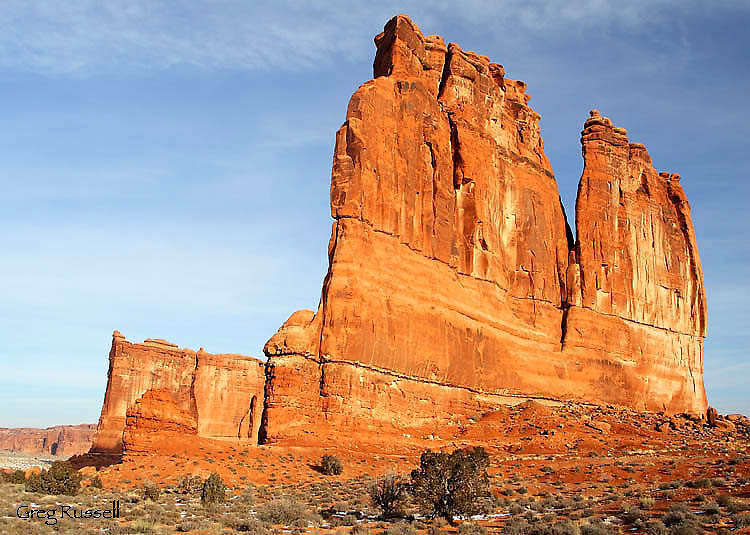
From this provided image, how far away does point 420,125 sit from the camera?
143 ft

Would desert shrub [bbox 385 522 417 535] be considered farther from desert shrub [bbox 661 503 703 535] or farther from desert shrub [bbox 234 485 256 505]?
desert shrub [bbox 234 485 256 505]

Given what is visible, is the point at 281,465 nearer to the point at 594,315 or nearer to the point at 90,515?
the point at 90,515

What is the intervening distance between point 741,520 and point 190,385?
5836 centimetres

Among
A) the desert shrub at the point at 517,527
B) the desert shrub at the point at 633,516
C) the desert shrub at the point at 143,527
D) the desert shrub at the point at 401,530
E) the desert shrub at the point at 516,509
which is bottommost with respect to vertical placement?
the desert shrub at the point at 143,527

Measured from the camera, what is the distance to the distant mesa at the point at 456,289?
1415 inches

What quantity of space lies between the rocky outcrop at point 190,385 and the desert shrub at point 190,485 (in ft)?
113

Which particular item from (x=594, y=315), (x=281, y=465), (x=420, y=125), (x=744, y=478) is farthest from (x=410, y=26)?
(x=744, y=478)

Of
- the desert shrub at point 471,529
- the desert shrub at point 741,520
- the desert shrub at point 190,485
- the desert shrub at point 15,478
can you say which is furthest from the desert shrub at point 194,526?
the desert shrub at point 741,520

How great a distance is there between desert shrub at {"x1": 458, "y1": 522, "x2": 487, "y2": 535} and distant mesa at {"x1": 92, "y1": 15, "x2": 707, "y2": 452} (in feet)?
51.2

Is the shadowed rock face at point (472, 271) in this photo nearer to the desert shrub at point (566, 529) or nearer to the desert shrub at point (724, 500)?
the desert shrub at point (566, 529)

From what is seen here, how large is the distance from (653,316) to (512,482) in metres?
34.5

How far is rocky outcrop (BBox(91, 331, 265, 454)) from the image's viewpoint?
6238 centimetres

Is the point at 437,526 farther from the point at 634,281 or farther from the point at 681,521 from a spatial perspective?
the point at 634,281

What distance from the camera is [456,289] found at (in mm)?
43906
